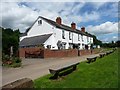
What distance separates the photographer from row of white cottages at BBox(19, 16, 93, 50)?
45.1m

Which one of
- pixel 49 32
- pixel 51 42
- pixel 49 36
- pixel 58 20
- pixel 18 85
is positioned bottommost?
pixel 18 85

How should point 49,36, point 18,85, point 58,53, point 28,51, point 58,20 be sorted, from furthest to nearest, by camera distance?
point 58,20 < point 49,36 < point 28,51 < point 58,53 < point 18,85

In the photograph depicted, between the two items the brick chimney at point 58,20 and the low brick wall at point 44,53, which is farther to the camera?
the brick chimney at point 58,20

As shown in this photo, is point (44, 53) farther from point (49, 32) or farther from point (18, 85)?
point (18, 85)

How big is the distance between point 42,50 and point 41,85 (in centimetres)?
2610

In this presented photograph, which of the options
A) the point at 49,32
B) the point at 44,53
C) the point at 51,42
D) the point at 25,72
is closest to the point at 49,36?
the point at 51,42

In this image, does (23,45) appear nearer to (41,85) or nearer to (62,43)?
(62,43)

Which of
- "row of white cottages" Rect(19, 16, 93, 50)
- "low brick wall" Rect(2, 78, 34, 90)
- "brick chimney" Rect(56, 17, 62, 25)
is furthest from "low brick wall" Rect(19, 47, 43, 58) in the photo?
"low brick wall" Rect(2, 78, 34, 90)

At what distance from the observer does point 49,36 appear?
1774 inches

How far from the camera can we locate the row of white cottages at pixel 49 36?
4512 centimetres

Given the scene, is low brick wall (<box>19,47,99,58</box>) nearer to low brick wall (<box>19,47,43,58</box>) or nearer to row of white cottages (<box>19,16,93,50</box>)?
low brick wall (<box>19,47,43,58</box>)

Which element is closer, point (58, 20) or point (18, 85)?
point (18, 85)

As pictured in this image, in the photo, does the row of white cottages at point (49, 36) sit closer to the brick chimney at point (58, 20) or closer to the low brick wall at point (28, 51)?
the brick chimney at point (58, 20)

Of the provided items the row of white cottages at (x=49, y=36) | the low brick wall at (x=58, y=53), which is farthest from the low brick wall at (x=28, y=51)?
the row of white cottages at (x=49, y=36)
